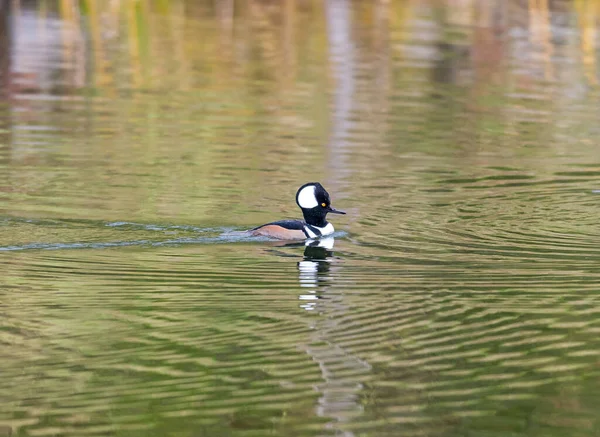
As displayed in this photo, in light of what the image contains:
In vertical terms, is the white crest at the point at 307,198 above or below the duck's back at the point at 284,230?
above

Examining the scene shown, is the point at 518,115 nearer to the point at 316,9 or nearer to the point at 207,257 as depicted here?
the point at 207,257

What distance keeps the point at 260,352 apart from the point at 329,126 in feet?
38.9

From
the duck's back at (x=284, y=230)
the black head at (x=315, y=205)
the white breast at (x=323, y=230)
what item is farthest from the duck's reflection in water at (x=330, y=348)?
the black head at (x=315, y=205)

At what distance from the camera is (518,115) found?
21297 millimetres

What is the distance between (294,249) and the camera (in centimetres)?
1227

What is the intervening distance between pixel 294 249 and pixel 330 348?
409 centimetres

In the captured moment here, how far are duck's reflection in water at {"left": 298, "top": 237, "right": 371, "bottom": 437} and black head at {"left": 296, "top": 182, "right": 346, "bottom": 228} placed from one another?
109 centimetres

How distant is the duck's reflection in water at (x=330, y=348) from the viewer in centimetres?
707

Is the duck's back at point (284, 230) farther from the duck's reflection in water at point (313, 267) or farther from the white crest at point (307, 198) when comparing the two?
the white crest at point (307, 198)

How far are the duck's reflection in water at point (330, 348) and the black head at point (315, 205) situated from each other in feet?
3.58

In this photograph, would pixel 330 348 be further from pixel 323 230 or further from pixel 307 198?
pixel 307 198

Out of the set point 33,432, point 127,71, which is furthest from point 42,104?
point 33,432

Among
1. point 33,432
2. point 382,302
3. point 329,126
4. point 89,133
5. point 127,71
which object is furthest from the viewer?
point 127,71

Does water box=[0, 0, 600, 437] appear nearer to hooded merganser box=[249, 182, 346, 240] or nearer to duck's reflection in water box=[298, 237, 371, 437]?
duck's reflection in water box=[298, 237, 371, 437]
